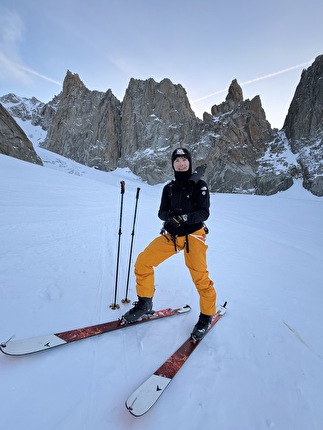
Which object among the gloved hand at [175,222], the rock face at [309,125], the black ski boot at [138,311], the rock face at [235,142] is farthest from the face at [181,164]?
the rock face at [235,142]

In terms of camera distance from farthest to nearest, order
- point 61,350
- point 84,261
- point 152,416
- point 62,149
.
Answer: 1. point 62,149
2. point 84,261
3. point 61,350
4. point 152,416

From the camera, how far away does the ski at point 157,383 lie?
2.08m

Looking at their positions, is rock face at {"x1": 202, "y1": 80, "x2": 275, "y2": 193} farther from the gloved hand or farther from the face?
the gloved hand

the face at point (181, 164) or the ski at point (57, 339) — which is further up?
the face at point (181, 164)

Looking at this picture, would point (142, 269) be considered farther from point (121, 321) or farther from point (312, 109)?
point (312, 109)

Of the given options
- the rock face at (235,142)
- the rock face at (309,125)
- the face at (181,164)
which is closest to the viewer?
the face at (181,164)

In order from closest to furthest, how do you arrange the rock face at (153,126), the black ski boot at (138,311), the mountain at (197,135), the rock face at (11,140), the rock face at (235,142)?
the black ski boot at (138,311) < the rock face at (11,140) < the mountain at (197,135) < the rock face at (235,142) < the rock face at (153,126)

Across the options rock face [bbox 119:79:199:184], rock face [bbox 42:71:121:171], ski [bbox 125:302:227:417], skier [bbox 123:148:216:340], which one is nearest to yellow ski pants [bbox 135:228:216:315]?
skier [bbox 123:148:216:340]

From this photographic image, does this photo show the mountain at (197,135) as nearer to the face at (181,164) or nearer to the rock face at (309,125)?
the rock face at (309,125)

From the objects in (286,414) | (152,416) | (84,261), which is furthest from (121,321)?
(84,261)

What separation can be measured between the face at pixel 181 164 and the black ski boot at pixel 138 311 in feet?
6.54

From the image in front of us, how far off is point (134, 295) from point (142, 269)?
121cm

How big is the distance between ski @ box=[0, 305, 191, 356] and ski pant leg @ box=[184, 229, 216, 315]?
32.4 inches

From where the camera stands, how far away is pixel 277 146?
73.3 meters
